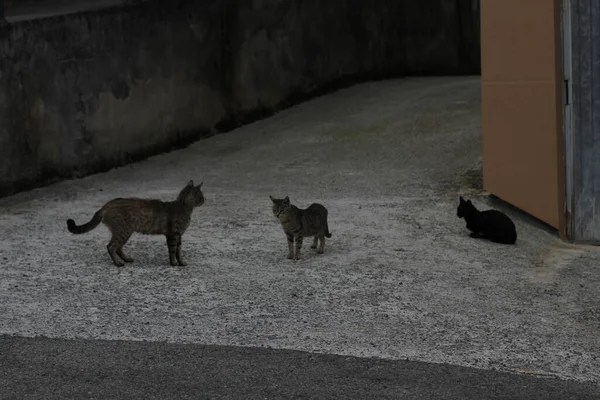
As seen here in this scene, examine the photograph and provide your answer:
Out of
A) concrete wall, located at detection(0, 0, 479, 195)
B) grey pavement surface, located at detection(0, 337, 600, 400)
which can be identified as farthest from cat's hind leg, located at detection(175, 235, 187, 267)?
concrete wall, located at detection(0, 0, 479, 195)

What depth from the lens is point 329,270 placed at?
9.35 m

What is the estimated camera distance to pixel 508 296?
8852mm

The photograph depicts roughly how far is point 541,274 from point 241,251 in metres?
2.70

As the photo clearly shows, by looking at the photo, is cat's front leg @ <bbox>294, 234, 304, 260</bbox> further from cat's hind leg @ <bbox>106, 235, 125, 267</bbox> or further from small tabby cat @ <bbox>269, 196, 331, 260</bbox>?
cat's hind leg @ <bbox>106, 235, 125, 267</bbox>

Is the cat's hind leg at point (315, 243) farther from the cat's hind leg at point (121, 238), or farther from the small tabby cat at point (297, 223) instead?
the cat's hind leg at point (121, 238)

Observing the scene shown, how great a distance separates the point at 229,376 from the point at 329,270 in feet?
9.48

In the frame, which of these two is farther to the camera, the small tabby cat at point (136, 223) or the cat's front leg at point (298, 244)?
the cat's front leg at point (298, 244)

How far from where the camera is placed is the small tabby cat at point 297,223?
382 inches

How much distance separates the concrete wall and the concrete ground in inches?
18.8

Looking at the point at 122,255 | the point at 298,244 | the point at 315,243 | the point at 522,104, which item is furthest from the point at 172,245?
the point at 522,104

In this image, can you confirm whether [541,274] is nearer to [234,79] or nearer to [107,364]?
[107,364]

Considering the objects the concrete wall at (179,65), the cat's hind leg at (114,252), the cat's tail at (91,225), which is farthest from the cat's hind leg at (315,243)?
the concrete wall at (179,65)

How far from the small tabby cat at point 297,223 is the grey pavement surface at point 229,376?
8.80 ft

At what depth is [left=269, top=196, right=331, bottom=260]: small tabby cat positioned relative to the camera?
31.8 feet
